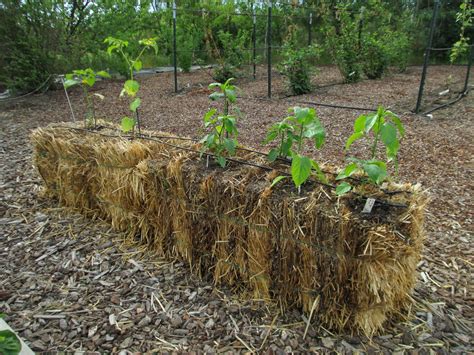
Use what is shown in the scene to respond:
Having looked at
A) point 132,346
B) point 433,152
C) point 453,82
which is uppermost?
point 453,82

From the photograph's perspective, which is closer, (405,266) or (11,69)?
(405,266)

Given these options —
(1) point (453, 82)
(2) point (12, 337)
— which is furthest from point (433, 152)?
(1) point (453, 82)

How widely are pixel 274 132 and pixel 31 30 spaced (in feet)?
18.2

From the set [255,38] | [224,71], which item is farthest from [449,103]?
[255,38]

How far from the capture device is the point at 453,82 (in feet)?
22.1

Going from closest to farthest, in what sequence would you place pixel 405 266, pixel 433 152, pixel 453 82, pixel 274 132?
1. pixel 405 266
2. pixel 274 132
3. pixel 433 152
4. pixel 453 82

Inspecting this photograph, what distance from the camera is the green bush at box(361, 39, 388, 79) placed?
667cm

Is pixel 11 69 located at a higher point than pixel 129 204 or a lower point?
higher

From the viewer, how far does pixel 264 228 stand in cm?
154

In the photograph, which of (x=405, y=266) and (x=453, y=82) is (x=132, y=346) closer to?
(x=405, y=266)

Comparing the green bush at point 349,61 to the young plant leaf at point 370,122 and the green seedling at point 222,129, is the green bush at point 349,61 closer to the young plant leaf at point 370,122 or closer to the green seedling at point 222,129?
the green seedling at point 222,129

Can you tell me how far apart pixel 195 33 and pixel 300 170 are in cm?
780

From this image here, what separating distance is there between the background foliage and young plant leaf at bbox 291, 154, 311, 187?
4767 mm

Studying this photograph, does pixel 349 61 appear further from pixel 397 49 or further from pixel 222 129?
pixel 222 129
